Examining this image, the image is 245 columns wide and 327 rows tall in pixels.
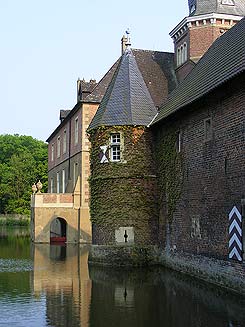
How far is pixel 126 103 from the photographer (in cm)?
2158

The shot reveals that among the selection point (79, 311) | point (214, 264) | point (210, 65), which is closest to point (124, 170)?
point (210, 65)

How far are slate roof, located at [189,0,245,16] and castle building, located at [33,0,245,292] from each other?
8.67 meters

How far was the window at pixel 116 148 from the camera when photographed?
827 inches

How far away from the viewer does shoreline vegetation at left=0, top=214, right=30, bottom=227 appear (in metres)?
67.6

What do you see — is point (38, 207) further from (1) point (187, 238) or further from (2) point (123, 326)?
(2) point (123, 326)

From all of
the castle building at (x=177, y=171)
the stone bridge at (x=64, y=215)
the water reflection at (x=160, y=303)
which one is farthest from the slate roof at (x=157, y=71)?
the water reflection at (x=160, y=303)

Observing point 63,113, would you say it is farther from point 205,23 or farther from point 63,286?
point 63,286

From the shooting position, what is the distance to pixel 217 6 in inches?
1171

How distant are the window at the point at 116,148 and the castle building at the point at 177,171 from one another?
41 millimetres

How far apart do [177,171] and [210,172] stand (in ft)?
10.5

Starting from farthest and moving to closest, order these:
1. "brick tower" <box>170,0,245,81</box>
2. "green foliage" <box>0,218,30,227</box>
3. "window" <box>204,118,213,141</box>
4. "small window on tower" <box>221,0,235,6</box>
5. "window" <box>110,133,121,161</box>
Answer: "green foliage" <box>0,218,30,227</box>
"small window on tower" <box>221,0,235,6</box>
"brick tower" <box>170,0,245,81</box>
"window" <box>110,133,121,161</box>
"window" <box>204,118,213,141</box>

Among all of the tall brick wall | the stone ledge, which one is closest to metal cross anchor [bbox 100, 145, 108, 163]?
the tall brick wall

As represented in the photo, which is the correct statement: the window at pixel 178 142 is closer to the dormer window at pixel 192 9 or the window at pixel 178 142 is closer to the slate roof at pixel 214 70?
the slate roof at pixel 214 70

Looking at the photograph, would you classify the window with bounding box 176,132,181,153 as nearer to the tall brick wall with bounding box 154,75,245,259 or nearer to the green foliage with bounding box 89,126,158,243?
the tall brick wall with bounding box 154,75,245,259
